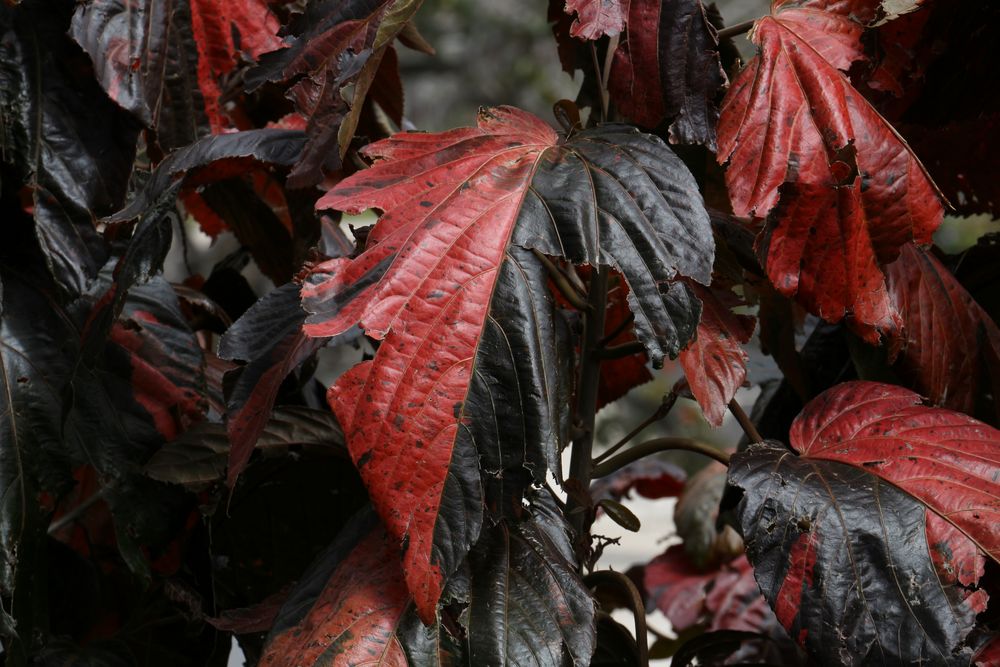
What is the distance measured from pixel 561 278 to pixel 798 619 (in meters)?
0.28

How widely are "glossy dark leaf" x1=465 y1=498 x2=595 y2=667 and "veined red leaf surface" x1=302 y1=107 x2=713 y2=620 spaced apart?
0.34 ft

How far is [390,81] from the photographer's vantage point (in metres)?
0.99

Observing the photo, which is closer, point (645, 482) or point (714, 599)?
point (714, 599)

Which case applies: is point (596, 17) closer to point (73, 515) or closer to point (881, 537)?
point (881, 537)

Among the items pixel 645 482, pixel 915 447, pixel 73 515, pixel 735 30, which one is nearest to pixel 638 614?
pixel 915 447

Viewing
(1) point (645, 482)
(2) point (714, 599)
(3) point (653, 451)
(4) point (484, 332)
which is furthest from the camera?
(1) point (645, 482)

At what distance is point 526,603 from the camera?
59 centimetres

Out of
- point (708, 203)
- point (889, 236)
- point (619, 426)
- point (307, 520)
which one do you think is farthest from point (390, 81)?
point (619, 426)

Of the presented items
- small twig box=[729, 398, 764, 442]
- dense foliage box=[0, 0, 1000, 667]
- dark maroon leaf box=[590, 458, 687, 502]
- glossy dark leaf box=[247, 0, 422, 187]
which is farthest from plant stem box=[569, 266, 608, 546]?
dark maroon leaf box=[590, 458, 687, 502]

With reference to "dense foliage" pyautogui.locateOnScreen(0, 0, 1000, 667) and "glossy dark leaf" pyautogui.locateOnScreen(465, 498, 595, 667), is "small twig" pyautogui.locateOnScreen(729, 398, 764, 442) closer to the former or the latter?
A: "dense foliage" pyautogui.locateOnScreen(0, 0, 1000, 667)

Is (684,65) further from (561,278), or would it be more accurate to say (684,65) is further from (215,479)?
(215,479)

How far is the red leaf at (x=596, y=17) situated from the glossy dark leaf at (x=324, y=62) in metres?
0.14

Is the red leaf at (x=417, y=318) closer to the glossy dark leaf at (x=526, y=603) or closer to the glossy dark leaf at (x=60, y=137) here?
the glossy dark leaf at (x=526, y=603)

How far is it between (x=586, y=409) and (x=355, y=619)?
0.26 m
